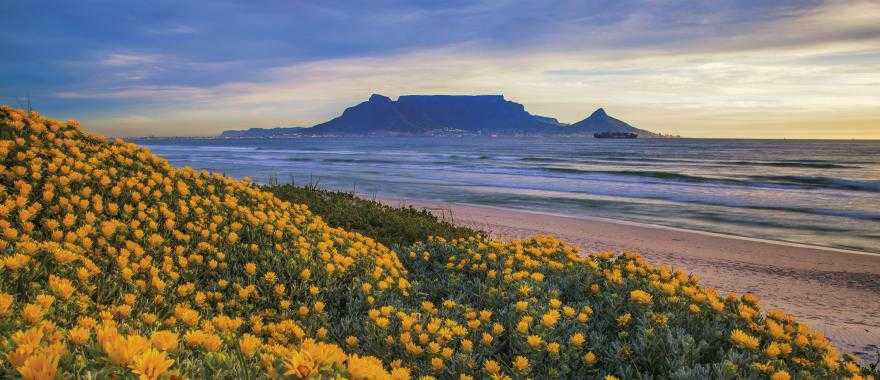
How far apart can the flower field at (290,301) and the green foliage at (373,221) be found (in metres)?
2.40

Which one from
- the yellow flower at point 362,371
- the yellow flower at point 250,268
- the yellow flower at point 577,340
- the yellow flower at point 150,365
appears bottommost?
the yellow flower at point 577,340

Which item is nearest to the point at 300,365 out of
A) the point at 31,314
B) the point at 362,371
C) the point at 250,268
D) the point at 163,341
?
the point at 362,371

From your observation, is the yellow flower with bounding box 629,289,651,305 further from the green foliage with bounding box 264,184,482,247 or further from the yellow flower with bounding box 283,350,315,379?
the green foliage with bounding box 264,184,482,247

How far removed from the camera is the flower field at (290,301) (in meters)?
2.34

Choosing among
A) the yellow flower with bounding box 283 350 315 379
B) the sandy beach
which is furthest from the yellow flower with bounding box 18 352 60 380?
the sandy beach

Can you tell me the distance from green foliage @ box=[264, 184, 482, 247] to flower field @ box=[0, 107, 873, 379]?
2404 millimetres

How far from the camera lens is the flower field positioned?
2336mm

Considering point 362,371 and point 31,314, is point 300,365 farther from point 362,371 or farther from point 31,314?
point 31,314

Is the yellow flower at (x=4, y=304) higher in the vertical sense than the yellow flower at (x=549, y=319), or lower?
higher

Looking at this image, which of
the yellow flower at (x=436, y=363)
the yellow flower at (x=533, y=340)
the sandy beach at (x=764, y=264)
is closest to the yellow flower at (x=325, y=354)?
the yellow flower at (x=436, y=363)

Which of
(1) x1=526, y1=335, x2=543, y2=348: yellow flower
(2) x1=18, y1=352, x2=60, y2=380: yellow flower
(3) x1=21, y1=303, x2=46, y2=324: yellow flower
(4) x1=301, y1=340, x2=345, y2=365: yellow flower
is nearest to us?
(2) x1=18, y1=352, x2=60, y2=380: yellow flower

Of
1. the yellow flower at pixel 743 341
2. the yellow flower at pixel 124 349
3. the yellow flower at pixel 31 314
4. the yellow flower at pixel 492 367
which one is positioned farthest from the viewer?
the yellow flower at pixel 743 341

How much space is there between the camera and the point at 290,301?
4.52 metres

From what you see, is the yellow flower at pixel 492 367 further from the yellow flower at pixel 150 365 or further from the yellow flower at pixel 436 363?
the yellow flower at pixel 150 365
